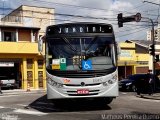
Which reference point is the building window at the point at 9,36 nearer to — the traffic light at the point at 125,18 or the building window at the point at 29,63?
the building window at the point at 29,63

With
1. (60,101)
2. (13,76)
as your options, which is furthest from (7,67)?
(60,101)

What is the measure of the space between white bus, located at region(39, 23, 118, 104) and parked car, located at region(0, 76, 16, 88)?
78.5ft

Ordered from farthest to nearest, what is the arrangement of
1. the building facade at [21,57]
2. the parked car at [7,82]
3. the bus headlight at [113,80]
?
the building facade at [21,57] → the parked car at [7,82] → the bus headlight at [113,80]

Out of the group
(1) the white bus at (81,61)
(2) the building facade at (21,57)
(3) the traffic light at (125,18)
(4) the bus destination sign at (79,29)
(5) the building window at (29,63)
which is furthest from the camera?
(5) the building window at (29,63)

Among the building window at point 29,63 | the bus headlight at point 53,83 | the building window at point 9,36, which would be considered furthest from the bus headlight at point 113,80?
the building window at point 9,36

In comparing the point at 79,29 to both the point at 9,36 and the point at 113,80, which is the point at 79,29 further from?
the point at 9,36

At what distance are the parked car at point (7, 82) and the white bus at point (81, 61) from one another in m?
23.9

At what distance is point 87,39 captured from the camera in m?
15.3

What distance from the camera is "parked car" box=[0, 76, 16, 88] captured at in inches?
1513

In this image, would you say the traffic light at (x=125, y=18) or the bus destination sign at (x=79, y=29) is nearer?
the bus destination sign at (x=79, y=29)

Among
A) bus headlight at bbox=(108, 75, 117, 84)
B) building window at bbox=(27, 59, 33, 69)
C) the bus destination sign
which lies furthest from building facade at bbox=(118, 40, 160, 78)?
bus headlight at bbox=(108, 75, 117, 84)

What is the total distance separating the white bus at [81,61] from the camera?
47.9ft

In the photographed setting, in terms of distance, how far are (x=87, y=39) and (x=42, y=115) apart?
3.38 metres

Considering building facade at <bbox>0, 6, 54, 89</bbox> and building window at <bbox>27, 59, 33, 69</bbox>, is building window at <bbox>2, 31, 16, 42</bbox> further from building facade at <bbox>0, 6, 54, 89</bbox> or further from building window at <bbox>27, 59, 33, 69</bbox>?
building window at <bbox>27, 59, 33, 69</bbox>
